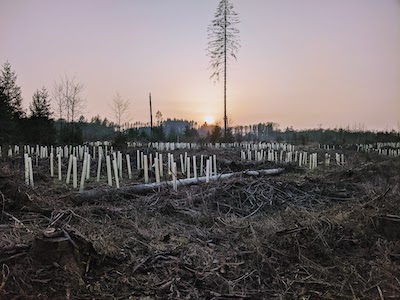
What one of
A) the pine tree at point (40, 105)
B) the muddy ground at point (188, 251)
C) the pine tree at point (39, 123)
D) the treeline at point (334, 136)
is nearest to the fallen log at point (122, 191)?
the muddy ground at point (188, 251)

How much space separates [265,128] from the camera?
6744 centimetres

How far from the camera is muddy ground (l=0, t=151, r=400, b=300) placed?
344 centimetres

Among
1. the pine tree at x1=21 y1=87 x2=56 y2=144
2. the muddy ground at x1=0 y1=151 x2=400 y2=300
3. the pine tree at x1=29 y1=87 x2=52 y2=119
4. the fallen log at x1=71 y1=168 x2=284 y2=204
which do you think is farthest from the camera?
the pine tree at x1=29 y1=87 x2=52 y2=119

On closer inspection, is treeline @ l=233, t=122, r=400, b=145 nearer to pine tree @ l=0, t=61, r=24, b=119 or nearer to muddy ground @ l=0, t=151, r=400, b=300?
pine tree @ l=0, t=61, r=24, b=119

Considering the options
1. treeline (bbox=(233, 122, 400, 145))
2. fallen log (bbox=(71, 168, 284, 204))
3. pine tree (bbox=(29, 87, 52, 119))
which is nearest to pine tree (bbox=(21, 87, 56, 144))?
pine tree (bbox=(29, 87, 52, 119))

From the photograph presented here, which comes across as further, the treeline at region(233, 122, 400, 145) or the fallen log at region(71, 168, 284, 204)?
the treeline at region(233, 122, 400, 145)

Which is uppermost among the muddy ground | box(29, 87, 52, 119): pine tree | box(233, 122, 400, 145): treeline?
box(29, 87, 52, 119): pine tree

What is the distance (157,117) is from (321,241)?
122ft

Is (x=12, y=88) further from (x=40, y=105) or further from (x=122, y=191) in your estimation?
(x=122, y=191)

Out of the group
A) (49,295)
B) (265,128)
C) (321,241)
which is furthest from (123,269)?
(265,128)

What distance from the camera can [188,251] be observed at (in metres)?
4.55

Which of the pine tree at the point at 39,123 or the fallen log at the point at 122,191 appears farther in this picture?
the pine tree at the point at 39,123

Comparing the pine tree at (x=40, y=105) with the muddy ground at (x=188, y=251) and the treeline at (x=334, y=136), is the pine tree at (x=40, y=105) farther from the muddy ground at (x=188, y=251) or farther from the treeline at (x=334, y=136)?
the muddy ground at (x=188, y=251)

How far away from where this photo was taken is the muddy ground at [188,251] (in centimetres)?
344
